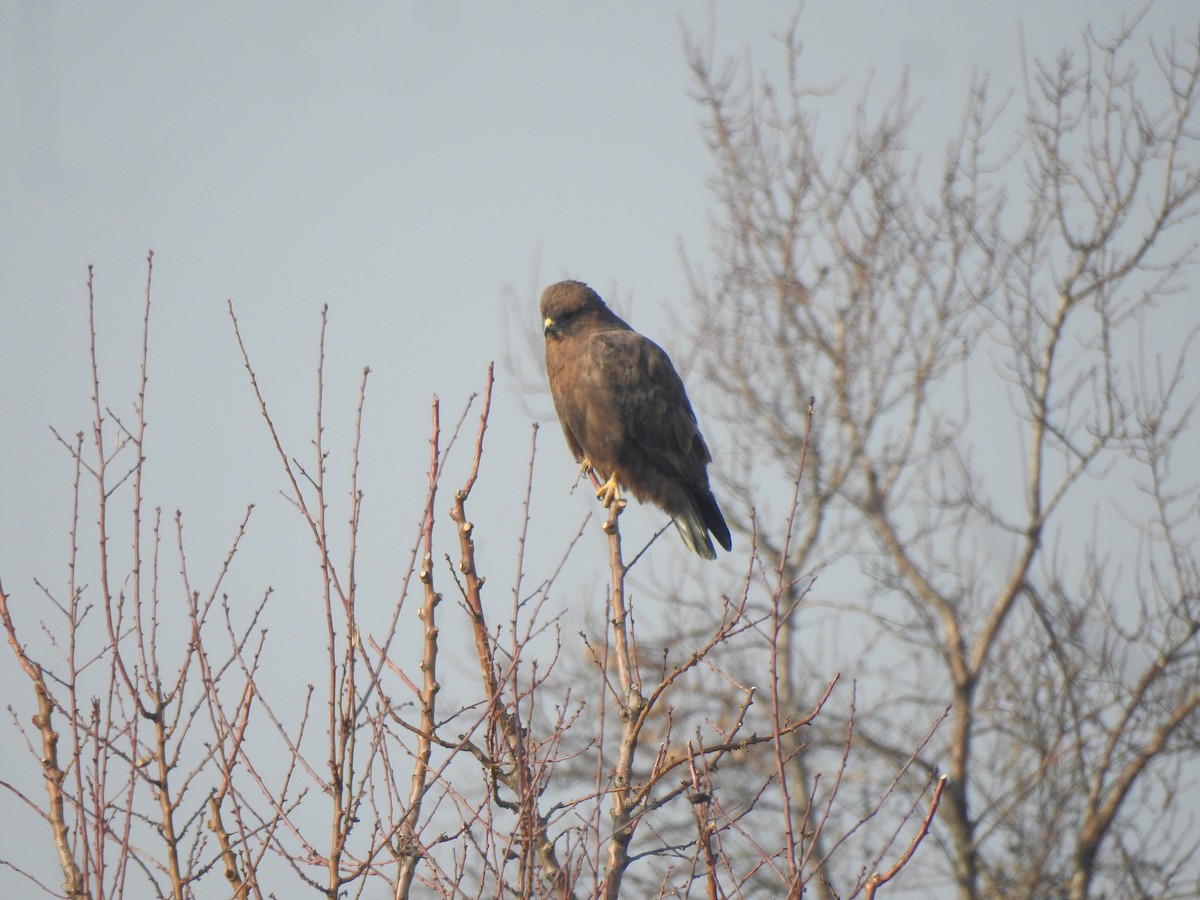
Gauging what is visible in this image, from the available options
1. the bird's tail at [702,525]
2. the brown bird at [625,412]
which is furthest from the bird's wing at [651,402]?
the bird's tail at [702,525]

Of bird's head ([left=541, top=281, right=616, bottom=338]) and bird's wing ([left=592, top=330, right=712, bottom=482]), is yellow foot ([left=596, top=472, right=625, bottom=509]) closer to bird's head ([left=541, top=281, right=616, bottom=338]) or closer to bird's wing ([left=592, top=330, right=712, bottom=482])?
bird's wing ([left=592, top=330, right=712, bottom=482])

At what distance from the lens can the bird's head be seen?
6316 millimetres

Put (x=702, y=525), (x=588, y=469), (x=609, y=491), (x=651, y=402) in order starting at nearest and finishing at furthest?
1. (x=609, y=491)
2. (x=651, y=402)
3. (x=588, y=469)
4. (x=702, y=525)

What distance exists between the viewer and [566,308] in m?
6.33

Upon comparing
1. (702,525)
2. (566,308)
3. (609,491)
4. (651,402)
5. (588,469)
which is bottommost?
(609,491)

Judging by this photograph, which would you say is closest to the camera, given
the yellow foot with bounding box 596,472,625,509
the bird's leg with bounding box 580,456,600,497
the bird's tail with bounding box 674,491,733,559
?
the yellow foot with bounding box 596,472,625,509

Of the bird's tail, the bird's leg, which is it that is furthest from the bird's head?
the bird's tail

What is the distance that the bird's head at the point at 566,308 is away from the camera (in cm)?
632

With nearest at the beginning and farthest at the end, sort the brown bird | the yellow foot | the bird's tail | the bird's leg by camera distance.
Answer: the yellow foot
the brown bird
the bird's leg
the bird's tail

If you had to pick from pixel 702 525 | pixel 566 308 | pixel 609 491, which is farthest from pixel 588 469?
pixel 566 308

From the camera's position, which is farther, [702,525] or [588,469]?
[702,525]

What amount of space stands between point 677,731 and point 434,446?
7.65 meters

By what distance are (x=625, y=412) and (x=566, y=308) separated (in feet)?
2.49

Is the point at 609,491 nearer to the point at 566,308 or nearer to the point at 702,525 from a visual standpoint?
the point at 702,525
